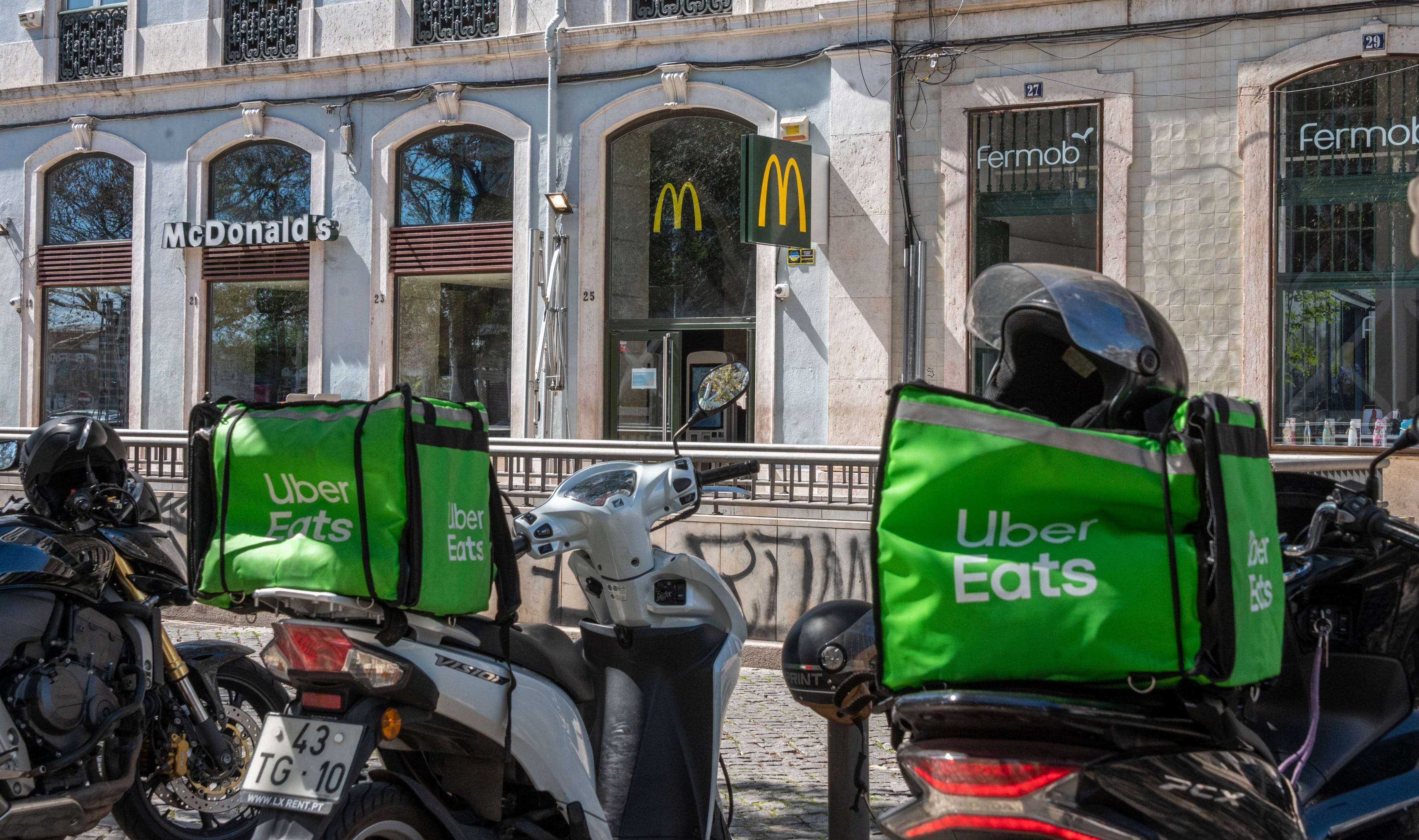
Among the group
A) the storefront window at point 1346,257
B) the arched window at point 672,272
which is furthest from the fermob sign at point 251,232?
the storefront window at point 1346,257

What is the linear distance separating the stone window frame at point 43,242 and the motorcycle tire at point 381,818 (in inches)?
631

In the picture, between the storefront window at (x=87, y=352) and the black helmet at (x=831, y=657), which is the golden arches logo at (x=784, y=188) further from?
the black helmet at (x=831, y=657)

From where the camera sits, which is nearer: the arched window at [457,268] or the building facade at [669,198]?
the building facade at [669,198]

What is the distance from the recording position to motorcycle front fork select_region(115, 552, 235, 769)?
14.7ft

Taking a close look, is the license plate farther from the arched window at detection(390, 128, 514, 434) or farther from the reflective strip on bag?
the arched window at detection(390, 128, 514, 434)

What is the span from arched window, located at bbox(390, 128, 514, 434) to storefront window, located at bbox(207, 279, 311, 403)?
1548 millimetres

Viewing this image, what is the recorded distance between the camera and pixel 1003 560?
7.41 feet

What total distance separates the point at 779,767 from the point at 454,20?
41.3 ft

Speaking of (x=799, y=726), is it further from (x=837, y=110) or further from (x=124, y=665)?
(x=837, y=110)

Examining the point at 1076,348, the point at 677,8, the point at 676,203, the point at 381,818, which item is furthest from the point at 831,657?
the point at 677,8

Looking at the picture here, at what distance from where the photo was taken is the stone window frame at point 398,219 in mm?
16016

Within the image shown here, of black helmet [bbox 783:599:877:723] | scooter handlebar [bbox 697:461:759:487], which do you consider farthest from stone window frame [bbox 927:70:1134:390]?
black helmet [bbox 783:599:877:723]

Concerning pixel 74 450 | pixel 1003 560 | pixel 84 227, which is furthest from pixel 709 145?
pixel 1003 560

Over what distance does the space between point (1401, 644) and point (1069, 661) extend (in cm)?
158
